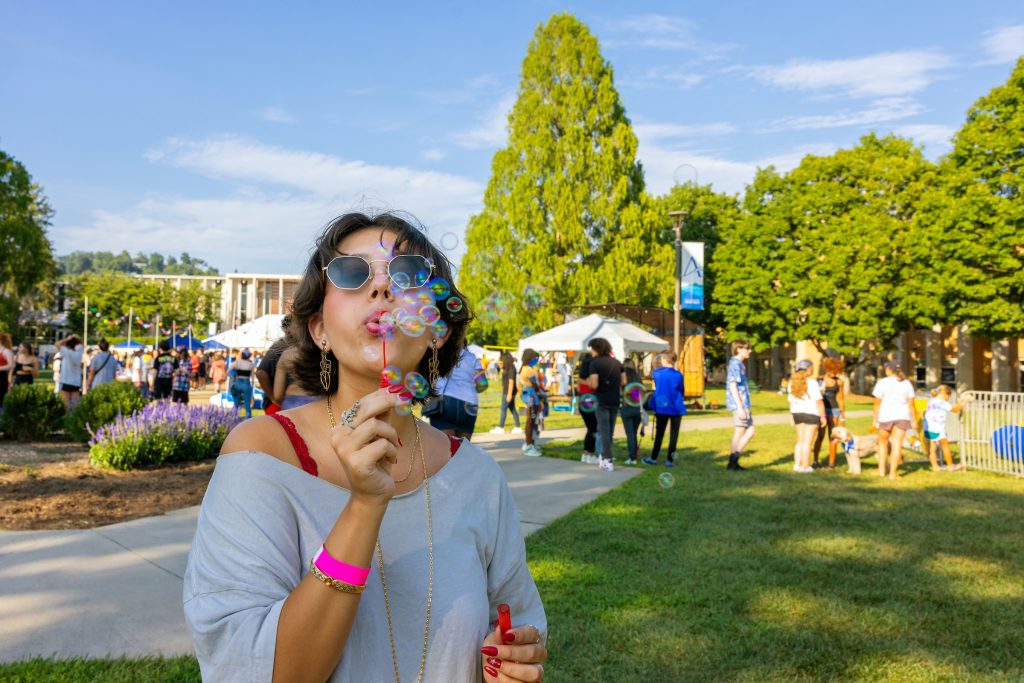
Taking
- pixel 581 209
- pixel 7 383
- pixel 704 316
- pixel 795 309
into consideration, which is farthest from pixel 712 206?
pixel 7 383

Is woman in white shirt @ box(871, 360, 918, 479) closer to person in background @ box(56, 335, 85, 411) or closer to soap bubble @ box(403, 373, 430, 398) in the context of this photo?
soap bubble @ box(403, 373, 430, 398)

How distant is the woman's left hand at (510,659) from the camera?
5.62 ft

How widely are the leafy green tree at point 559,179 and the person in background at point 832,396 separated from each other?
22.0m

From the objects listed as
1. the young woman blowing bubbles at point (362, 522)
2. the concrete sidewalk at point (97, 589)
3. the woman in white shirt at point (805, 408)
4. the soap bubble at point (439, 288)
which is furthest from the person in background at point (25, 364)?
the soap bubble at point (439, 288)

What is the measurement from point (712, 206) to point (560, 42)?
19342 millimetres

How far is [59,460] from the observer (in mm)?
10523

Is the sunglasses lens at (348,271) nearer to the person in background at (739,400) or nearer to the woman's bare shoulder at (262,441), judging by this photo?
the woman's bare shoulder at (262,441)

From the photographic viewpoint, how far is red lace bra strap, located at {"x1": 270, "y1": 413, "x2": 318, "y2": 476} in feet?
5.31

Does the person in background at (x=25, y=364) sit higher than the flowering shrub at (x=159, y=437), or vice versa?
the person in background at (x=25, y=364)

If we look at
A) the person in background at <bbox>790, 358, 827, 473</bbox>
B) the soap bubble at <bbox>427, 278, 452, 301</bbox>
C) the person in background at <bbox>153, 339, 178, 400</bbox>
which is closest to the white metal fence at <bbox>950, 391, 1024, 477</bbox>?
the person in background at <bbox>790, 358, 827, 473</bbox>

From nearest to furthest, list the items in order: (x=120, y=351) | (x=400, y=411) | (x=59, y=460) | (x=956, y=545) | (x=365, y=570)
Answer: (x=365, y=570) → (x=400, y=411) → (x=956, y=545) → (x=59, y=460) → (x=120, y=351)

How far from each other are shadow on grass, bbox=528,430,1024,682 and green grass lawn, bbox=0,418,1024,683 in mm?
16

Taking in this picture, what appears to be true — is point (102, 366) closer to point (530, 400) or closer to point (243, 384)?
point (243, 384)

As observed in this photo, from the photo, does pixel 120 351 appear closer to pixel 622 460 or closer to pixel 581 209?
pixel 581 209
